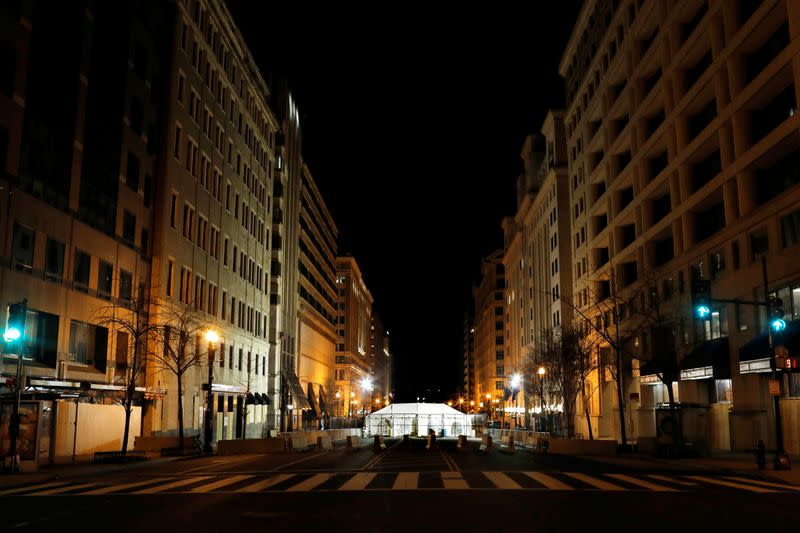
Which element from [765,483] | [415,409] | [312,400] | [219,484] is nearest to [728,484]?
[765,483]

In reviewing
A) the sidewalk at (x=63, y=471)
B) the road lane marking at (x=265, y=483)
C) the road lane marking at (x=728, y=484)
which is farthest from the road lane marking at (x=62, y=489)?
the road lane marking at (x=728, y=484)

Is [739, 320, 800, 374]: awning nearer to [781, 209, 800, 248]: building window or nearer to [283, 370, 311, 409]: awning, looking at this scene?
[781, 209, 800, 248]: building window

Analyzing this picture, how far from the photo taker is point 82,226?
40.3 metres

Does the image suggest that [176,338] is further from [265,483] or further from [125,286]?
[265,483]

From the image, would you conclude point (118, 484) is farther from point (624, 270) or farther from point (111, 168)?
point (624, 270)

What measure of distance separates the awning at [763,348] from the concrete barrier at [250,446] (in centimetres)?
2572

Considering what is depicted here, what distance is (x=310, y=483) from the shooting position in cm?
2347

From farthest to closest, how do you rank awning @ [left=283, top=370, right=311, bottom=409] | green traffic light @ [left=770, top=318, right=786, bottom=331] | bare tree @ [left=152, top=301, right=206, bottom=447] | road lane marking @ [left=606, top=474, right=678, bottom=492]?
awning @ [left=283, top=370, right=311, bottom=409] < bare tree @ [left=152, top=301, right=206, bottom=447] < green traffic light @ [left=770, top=318, right=786, bottom=331] < road lane marking @ [left=606, top=474, right=678, bottom=492]

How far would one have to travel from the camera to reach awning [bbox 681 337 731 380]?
1649 inches

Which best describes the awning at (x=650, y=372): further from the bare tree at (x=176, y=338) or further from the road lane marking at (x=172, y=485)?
the road lane marking at (x=172, y=485)

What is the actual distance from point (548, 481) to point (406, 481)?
13.7 ft

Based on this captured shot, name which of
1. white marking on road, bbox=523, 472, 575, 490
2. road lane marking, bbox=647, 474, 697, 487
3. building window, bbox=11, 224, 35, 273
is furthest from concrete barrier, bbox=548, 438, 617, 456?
building window, bbox=11, 224, 35, 273

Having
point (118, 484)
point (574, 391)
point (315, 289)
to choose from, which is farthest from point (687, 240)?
point (315, 289)

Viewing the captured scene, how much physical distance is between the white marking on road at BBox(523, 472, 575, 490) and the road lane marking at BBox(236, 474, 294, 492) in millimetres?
7850
